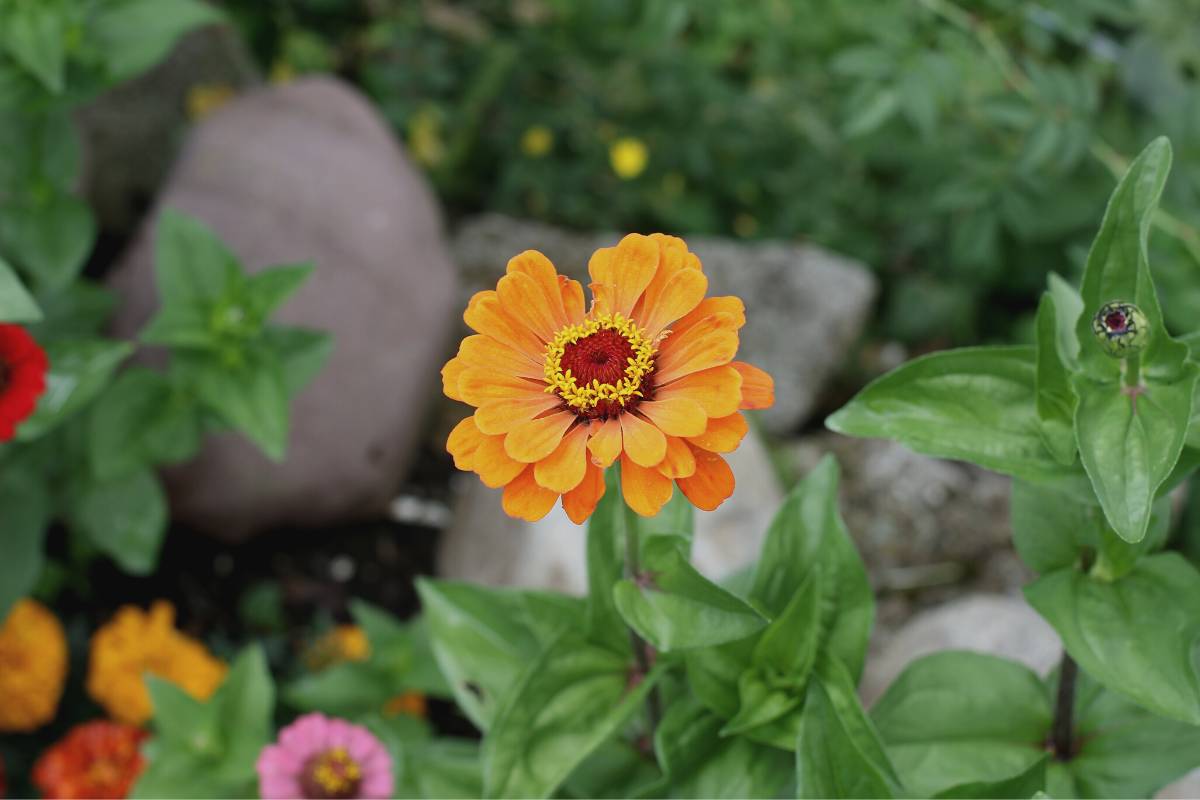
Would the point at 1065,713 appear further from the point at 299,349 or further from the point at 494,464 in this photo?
the point at 299,349

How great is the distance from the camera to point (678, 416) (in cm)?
94

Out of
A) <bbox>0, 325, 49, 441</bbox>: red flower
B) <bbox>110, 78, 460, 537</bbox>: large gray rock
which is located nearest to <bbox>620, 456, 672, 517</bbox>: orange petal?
<bbox>0, 325, 49, 441</bbox>: red flower

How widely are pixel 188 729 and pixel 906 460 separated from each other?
1.41 meters

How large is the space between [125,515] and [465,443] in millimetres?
1218

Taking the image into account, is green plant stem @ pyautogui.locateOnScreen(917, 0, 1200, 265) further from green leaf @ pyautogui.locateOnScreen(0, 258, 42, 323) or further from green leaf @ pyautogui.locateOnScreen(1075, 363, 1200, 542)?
green leaf @ pyautogui.locateOnScreen(0, 258, 42, 323)

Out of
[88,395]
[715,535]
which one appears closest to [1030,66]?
[715,535]

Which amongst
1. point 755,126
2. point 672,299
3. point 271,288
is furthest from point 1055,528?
point 755,126

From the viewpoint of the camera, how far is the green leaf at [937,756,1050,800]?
1.21 metres

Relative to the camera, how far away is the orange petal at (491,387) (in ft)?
3.23

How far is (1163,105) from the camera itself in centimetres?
240

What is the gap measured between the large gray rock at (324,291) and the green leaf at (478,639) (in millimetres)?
830

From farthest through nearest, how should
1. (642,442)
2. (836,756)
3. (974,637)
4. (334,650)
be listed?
1. (334,650)
2. (974,637)
3. (836,756)
4. (642,442)

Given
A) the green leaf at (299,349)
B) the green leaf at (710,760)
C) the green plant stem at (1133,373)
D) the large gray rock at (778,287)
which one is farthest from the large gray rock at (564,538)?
the green plant stem at (1133,373)

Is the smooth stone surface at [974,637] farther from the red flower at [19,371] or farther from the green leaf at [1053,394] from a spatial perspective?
the red flower at [19,371]
